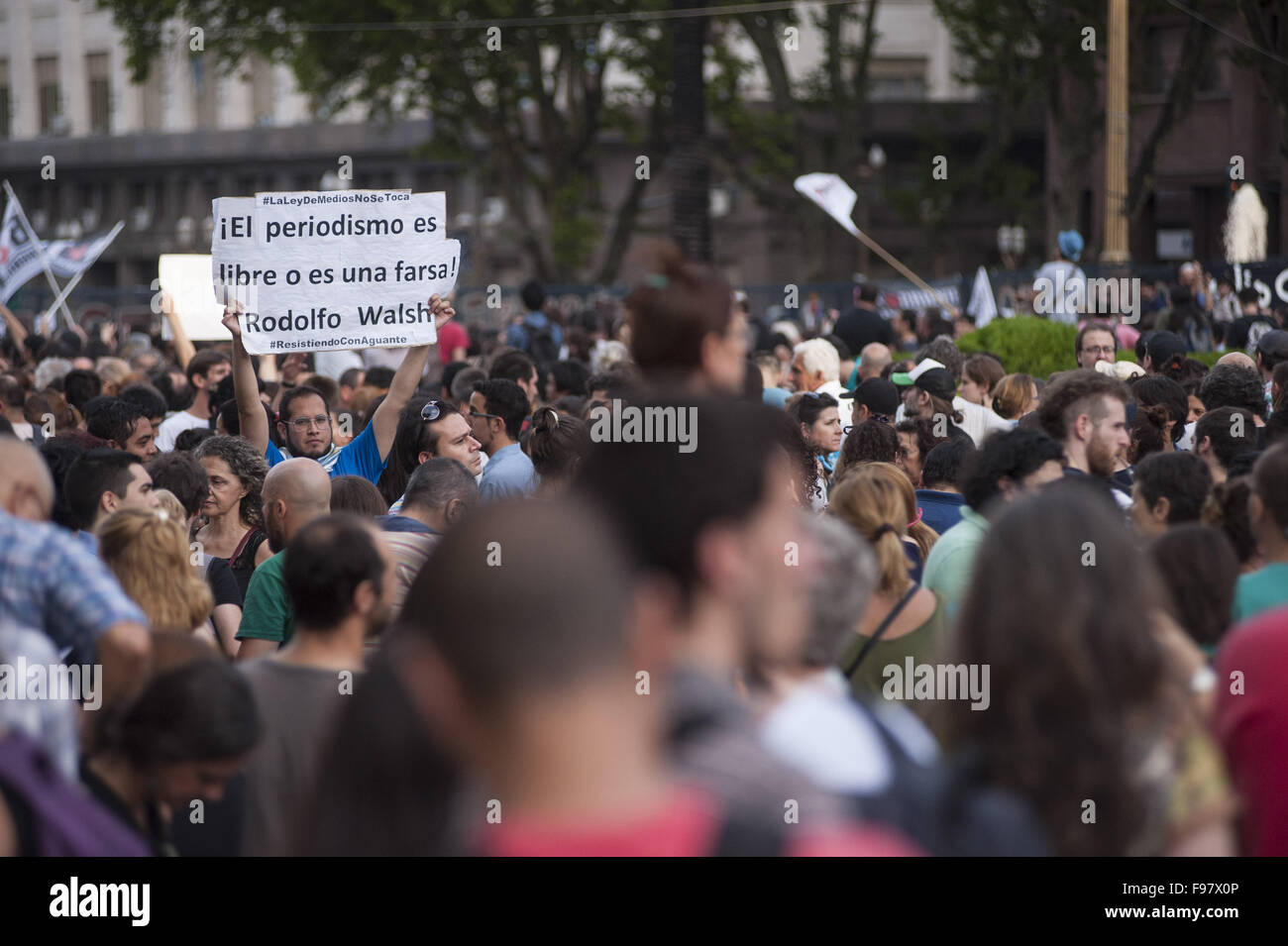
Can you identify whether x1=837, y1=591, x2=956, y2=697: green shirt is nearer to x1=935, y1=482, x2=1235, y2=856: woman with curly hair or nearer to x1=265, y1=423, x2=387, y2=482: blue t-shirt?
x1=935, y1=482, x2=1235, y2=856: woman with curly hair

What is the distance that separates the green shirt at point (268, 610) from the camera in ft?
17.7

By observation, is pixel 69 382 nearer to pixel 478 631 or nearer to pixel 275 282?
pixel 275 282

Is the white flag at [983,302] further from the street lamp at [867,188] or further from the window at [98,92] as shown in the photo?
the window at [98,92]

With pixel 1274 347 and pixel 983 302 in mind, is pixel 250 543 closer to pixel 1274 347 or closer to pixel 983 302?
pixel 1274 347

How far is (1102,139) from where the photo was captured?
32.6 m

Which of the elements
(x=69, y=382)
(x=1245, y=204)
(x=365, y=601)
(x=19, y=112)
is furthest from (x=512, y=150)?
(x=19, y=112)

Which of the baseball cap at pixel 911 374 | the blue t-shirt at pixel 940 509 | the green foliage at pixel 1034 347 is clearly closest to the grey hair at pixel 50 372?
the baseball cap at pixel 911 374

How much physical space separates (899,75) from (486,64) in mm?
21528

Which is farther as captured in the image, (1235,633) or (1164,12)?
(1164,12)

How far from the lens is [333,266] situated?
28.1ft

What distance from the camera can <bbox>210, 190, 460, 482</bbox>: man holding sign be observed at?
8258 mm

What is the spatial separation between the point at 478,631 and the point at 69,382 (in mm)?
8789

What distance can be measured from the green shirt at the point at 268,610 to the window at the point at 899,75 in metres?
46.6

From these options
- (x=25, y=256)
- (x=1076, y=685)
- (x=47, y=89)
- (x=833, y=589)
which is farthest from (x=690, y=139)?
(x=47, y=89)
